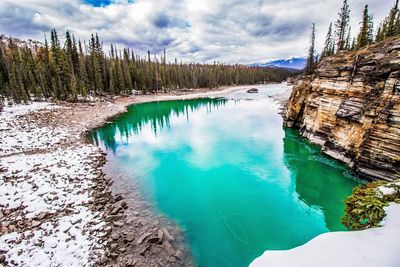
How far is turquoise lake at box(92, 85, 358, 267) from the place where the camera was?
30.7 ft

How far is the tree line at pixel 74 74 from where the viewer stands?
42.7m

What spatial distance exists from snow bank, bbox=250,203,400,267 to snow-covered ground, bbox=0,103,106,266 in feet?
22.4

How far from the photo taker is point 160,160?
18516 mm

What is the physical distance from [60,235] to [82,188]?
3934 mm

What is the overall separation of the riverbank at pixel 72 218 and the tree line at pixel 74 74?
30.1 m

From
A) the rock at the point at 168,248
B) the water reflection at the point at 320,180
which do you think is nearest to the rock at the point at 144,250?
the rock at the point at 168,248

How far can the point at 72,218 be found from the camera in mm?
9367

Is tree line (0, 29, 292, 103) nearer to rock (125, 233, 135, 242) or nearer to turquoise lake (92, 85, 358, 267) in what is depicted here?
turquoise lake (92, 85, 358, 267)

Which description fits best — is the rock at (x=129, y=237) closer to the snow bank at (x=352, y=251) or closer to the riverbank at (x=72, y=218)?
the riverbank at (x=72, y=218)

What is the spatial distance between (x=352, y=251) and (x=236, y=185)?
10.3 m

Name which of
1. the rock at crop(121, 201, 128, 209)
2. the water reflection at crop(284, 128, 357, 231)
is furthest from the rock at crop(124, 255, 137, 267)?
the water reflection at crop(284, 128, 357, 231)

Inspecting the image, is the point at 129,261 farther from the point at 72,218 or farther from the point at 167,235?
the point at 72,218

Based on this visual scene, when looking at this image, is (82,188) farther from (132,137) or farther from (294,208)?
(132,137)

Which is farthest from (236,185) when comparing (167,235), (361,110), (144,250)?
(361,110)
